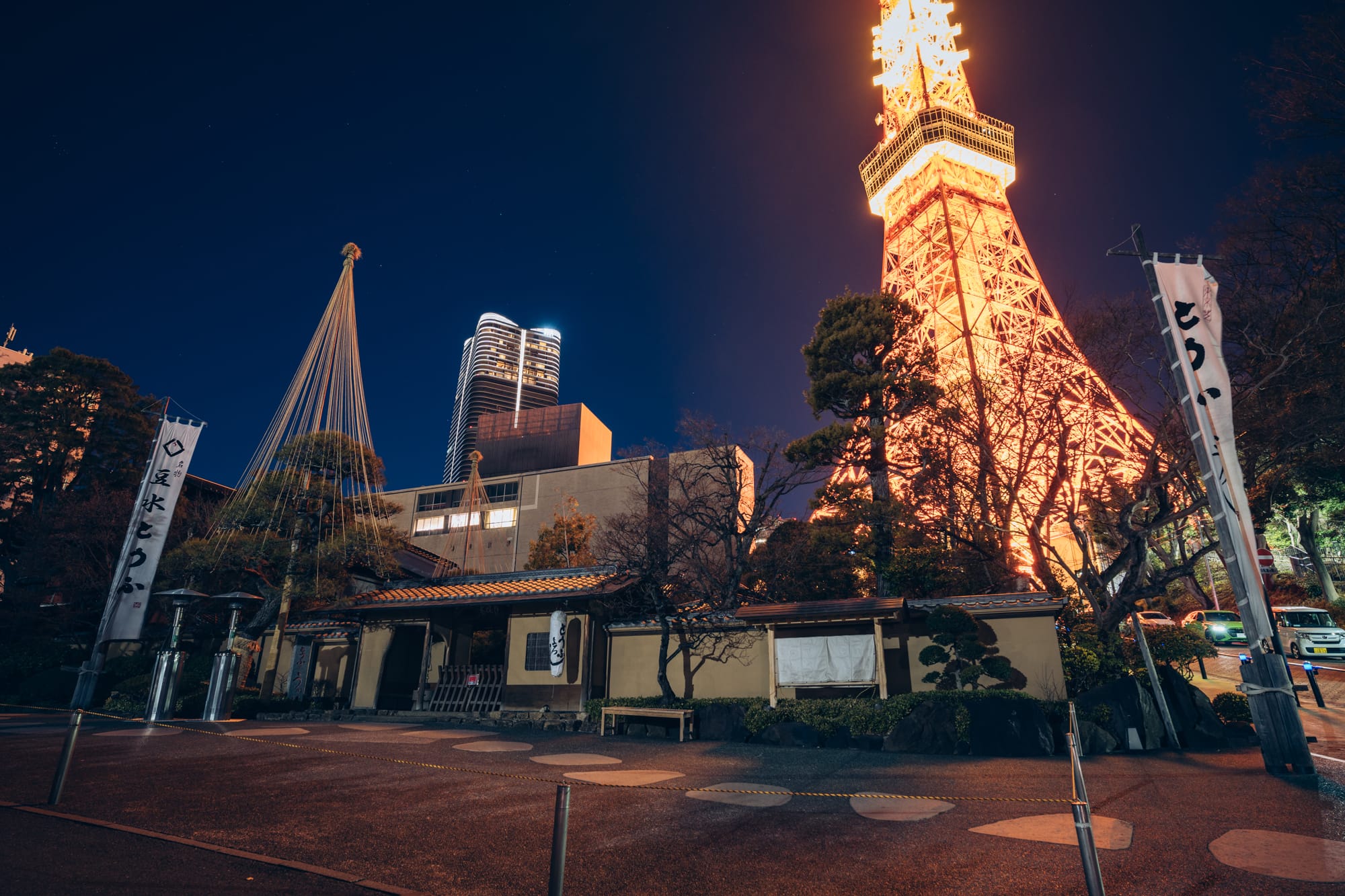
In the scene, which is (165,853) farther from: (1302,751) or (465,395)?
(465,395)

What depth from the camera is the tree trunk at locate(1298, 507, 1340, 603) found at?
2631 cm

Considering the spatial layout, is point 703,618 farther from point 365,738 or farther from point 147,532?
point 147,532

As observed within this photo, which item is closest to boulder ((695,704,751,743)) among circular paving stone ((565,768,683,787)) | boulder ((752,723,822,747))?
boulder ((752,723,822,747))

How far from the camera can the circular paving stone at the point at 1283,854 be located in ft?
14.6

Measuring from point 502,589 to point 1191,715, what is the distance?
1530 centimetres

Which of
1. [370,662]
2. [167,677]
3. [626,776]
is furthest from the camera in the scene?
[370,662]

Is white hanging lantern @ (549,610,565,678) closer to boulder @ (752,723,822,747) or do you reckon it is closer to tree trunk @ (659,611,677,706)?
tree trunk @ (659,611,677,706)

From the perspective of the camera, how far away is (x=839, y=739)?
11672 millimetres

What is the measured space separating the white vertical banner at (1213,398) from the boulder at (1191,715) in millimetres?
4032

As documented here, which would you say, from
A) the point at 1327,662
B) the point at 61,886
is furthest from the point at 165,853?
the point at 1327,662

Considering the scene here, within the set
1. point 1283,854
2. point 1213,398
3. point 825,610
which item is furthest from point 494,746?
point 1213,398

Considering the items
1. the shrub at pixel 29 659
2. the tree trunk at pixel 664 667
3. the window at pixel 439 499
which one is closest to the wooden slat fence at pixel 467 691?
the tree trunk at pixel 664 667

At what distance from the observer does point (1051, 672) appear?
40.2 ft

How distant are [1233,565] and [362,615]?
19691 mm
